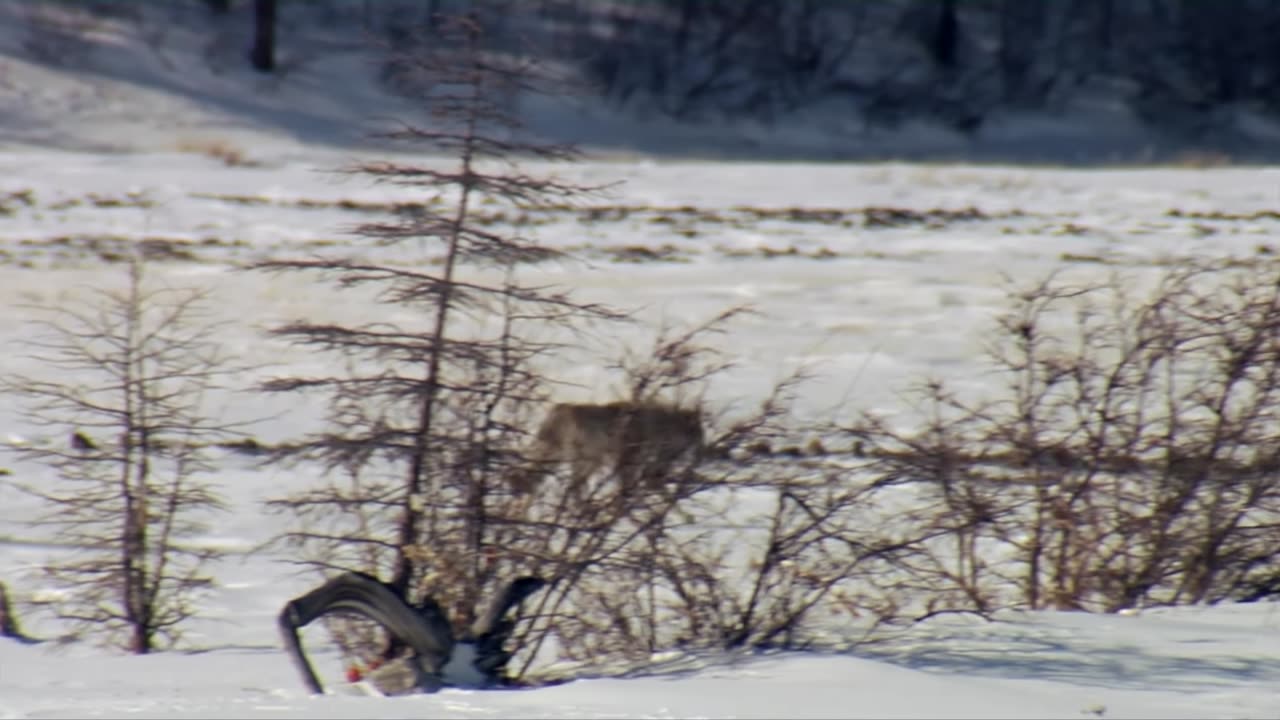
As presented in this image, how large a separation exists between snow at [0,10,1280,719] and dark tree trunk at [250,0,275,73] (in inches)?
59.7

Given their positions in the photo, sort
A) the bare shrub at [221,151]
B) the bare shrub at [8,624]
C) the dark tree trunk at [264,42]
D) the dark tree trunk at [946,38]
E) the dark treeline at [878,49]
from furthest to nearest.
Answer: the dark tree trunk at [946,38], the dark treeline at [878,49], the dark tree trunk at [264,42], the bare shrub at [221,151], the bare shrub at [8,624]

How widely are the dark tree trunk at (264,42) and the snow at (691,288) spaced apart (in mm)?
1515

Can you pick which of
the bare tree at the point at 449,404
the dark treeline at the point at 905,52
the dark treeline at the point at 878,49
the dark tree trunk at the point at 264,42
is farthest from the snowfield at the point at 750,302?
the dark treeline at the point at 905,52

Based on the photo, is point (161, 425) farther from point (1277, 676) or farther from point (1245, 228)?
point (1245, 228)

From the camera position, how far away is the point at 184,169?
87.8ft

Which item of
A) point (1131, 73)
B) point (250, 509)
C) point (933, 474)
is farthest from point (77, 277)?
point (1131, 73)

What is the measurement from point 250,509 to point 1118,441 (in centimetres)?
503

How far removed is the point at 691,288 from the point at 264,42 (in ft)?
77.7

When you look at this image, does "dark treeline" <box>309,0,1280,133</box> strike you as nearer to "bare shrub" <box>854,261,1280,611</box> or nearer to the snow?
the snow

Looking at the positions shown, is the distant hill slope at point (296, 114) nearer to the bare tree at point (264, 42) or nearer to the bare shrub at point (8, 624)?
the bare tree at point (264, 42)

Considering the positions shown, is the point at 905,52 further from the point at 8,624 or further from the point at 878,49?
the point at 8,624

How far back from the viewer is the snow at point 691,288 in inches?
247

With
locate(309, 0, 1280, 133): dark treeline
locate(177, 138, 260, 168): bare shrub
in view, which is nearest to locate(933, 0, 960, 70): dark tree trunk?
locate(309, 0, 1280, 133): dark treeline

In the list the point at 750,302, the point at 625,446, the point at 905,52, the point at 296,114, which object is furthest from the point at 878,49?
the point at 625,446
